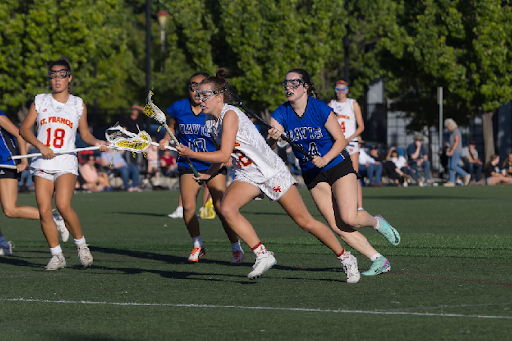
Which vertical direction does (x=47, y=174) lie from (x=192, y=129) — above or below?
below

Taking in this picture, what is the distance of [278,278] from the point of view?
7.67m

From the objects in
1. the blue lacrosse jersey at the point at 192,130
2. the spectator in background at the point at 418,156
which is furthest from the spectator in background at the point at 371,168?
the blue lacrosse jersey at the point at 192,130

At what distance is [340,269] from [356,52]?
3070 cm

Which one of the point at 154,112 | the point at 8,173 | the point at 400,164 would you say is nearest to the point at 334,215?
the point at 154,112

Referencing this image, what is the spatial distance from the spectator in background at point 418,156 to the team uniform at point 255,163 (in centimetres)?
1995

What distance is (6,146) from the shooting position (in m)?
9.73

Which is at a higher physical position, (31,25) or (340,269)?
(31,25)

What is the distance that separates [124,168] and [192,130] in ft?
51.0

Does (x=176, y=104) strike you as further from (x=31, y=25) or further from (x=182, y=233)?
(x=31, y=25)

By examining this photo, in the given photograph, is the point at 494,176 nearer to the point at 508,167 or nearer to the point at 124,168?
the point at 508,167

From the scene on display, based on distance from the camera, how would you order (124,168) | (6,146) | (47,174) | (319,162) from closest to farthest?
(319,162)
(47,174)
(6,146)
(124,168)

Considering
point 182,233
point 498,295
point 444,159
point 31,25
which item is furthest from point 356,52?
point 498,295

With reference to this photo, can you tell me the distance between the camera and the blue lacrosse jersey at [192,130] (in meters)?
9.09

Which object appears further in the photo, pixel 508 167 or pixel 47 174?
pixel 508 167
